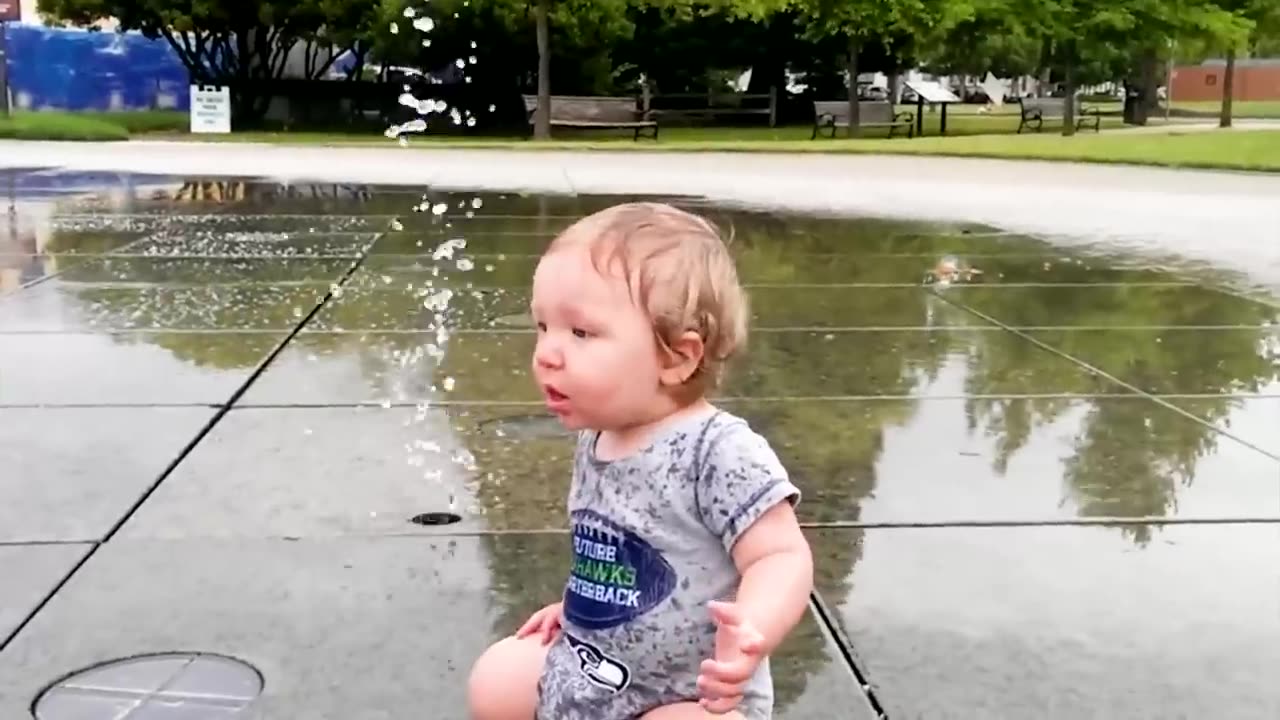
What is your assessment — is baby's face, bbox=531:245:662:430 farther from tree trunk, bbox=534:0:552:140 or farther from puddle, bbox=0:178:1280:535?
tree trunk, bbox=534:0:552:140

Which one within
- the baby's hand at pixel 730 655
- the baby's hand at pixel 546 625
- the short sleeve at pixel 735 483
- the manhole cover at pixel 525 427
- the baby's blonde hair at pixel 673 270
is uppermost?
the baby's blonde hair at pixel 673 270

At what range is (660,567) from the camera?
2.17m

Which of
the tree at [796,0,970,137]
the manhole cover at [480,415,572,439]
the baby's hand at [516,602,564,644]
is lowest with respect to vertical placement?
the manhole cover at [480,415,572,439]

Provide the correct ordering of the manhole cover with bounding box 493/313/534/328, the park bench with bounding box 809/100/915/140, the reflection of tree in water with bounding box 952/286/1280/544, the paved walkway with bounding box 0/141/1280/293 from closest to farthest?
the reflection of tree in water with bounding box 952/286/1280/544 → the manhole cover with bounding box 493/313/534/328 → the paved walkway with bounding box 0/141/1280/293 → the park bench with bounding box 809/100/915/140

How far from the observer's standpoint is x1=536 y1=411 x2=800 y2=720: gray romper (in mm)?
2131

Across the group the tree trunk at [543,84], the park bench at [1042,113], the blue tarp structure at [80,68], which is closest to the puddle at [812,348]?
the tree trunk at [543,84]

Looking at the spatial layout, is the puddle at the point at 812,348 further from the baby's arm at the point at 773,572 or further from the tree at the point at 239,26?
the tree at the point at 239,26

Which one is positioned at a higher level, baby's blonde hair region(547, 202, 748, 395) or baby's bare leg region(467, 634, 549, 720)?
baby's blonde hair region(547, 202, 748, 395)

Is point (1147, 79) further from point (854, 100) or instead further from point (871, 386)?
point (871, 386)

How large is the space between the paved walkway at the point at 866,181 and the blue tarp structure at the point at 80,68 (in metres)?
17.8

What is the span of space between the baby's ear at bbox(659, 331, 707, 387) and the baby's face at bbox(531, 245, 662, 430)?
0.02 metres

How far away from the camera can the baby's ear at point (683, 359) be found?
6.87ft

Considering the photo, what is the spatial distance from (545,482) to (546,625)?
1633 mm

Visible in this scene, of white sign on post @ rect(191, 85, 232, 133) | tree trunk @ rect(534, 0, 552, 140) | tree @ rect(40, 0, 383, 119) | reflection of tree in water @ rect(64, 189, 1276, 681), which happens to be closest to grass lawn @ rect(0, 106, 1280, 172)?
white sign on post @ rect(191, 85, 232, 133)
